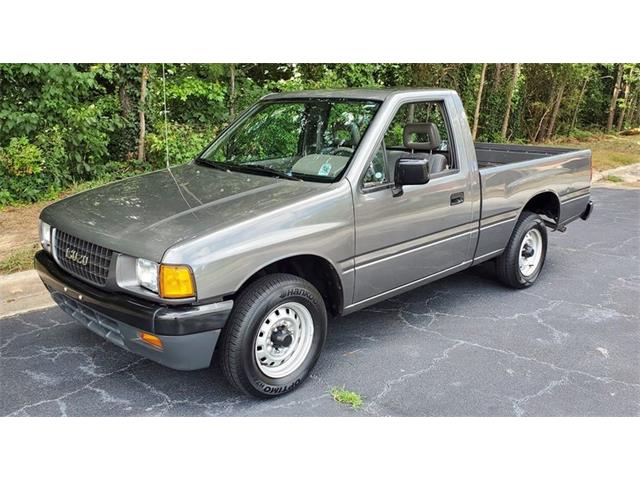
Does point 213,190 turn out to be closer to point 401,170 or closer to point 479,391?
point 401,170

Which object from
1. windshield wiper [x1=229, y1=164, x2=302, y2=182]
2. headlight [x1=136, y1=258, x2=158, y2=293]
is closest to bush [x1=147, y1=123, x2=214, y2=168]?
windshield wiper [x1=229, y1=164, x2=302, y2=182]

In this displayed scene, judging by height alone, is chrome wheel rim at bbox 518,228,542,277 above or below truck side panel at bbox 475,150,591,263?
below

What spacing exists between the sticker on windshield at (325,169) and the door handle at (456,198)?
1089mm

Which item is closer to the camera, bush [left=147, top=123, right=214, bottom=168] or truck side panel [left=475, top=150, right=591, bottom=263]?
truck side panel [left=475, top=150, right=591, bottom=263]

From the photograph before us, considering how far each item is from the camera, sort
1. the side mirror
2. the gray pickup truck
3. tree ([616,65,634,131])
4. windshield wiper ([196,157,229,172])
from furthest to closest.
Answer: tree ([616,65,634,131]) < windshield wiper ([196,157,229,172]) < the side mirror < the gray pickup truck

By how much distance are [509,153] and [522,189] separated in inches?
40.7

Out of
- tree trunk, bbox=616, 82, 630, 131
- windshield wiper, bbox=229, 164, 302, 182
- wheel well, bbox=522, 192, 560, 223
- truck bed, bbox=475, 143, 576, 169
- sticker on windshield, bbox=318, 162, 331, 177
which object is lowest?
wheel well, bbox=522, 192, 560, 223

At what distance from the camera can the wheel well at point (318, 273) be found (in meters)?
3.78

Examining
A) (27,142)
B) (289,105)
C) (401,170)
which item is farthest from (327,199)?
(27,142)

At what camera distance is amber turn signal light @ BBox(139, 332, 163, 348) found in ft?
10.6

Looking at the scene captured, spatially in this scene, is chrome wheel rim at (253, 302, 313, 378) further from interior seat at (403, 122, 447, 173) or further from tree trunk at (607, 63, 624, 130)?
tree trunk at (607, 63, 624, 130)

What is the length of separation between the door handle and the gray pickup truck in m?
0.01

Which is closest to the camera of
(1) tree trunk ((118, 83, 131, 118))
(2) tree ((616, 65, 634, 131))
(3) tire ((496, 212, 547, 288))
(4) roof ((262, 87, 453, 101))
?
(4) roof ((262, 87, 453, 101))

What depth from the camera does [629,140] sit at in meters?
17.6
